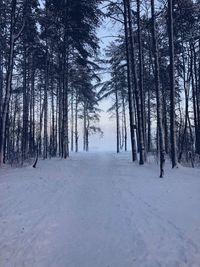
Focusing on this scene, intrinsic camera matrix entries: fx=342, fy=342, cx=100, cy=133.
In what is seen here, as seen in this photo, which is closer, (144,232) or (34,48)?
(144,232)

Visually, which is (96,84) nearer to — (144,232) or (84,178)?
(84,178)

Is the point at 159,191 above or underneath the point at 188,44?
underneath

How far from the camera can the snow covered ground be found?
16.5 ft

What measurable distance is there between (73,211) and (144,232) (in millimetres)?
2218

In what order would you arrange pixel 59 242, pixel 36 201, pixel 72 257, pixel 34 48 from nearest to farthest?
pixel 72 257 → pixel 59 242 → pixel 36 201 → pixel 34 48

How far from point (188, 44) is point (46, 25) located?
34.2 feet

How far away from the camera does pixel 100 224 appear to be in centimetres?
665

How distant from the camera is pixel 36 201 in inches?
348

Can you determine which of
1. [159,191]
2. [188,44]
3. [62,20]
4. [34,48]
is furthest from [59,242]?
[188,44]

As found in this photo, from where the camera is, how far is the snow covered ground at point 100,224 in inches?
198

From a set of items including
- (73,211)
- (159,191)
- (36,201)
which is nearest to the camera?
(73,211)

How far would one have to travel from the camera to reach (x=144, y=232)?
238 inches

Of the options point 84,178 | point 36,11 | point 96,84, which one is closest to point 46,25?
point 36,11

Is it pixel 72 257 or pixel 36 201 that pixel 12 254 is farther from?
pixel 36 201
